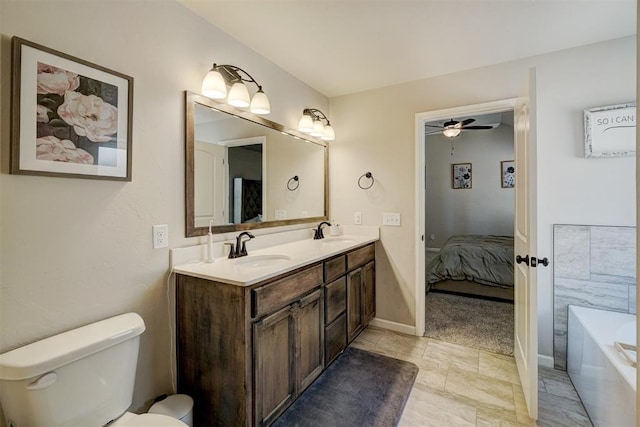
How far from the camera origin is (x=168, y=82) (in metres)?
1.56

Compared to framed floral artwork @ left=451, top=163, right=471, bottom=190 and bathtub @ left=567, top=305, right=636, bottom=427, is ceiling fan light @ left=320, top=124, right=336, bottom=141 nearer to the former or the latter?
bathtub @ left=567, top=305, right=636, bottom=427

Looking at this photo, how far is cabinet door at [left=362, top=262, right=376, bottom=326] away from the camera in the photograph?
2510 mm

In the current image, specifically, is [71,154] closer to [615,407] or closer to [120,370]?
[120,370]

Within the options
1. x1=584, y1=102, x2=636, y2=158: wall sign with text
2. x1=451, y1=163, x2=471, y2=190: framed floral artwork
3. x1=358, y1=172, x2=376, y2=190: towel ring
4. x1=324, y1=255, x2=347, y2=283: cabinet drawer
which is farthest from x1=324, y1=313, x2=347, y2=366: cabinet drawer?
x1=451, y1=163, x2=471, y2=190: framed floral artwork

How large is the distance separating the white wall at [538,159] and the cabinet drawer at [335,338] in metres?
0.79

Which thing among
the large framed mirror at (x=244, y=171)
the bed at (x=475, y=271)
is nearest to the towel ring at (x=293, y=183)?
the large framed mirror at (x=244, y=171)

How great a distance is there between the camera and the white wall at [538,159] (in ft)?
6.42

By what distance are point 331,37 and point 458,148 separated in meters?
4.98

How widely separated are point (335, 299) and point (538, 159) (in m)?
1.86

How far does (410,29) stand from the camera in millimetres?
1845

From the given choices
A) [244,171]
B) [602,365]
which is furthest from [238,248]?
[602,365]

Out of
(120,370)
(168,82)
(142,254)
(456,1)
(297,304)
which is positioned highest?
(456,1)

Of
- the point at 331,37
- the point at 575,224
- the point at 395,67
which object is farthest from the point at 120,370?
the point at 575,224

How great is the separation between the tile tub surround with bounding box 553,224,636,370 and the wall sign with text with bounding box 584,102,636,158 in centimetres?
53
